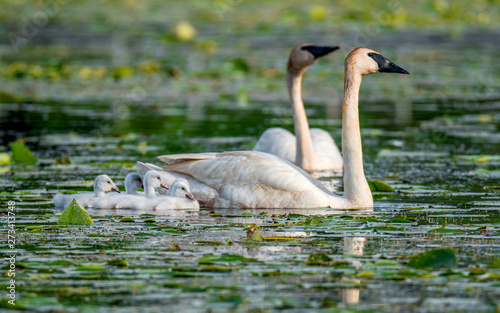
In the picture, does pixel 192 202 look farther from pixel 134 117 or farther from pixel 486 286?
pixel 134 117

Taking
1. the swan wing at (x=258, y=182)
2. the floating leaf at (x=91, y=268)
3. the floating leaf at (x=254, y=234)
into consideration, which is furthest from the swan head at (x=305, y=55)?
→ the floating leaf at (x=91, y=268)

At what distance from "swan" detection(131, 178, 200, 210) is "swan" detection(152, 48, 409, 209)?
→ 41 cm

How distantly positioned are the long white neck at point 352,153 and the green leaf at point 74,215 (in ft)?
9.43

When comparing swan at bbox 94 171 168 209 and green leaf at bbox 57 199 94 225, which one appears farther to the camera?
swan at bbox 94 171 168 209

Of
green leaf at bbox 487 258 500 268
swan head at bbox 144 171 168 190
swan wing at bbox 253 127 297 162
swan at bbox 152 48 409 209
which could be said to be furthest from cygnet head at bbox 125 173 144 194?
green leaf at bbox 487 258 500 268

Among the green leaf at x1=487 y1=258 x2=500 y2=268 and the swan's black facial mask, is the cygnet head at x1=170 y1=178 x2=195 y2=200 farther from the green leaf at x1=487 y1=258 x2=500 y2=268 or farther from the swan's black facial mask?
the green leaf at x1=487 y1=258 x2=500 y2=268

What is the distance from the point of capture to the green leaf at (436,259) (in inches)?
301

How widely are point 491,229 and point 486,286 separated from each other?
2216 millimetres

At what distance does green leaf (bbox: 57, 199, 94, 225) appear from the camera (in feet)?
31.3

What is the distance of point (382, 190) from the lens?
11.9 meters

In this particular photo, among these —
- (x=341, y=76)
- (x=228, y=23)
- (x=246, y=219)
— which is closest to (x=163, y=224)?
(x=246, y=219)

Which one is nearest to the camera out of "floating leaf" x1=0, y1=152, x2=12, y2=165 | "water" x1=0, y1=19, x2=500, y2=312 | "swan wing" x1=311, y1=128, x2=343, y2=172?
"water" x1=0, y1=19, x2=500, y2=312

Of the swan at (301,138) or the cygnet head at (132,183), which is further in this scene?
the swan at (301,138)

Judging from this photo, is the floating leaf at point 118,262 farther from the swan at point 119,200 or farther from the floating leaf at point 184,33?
the floating leaf at point 184,33
